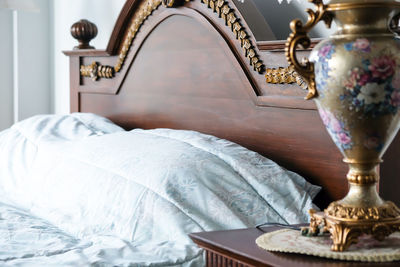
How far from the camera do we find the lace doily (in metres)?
0.87

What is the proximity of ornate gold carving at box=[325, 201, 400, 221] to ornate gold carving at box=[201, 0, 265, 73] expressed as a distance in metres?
0.71

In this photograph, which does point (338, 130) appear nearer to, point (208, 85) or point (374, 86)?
point (374, 86)

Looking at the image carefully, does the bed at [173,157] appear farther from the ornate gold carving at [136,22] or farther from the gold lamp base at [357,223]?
the gold lamp base at [357,223]

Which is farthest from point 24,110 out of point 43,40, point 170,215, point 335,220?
point 335,220

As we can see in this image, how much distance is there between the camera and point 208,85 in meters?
1.83

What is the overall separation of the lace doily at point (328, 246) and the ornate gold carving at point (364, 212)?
0.04 metres

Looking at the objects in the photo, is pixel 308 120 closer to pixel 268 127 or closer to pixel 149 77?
pixel 268 127

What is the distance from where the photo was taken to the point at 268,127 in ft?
5.28

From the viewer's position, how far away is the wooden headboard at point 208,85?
150cm

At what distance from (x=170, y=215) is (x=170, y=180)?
0.27ft

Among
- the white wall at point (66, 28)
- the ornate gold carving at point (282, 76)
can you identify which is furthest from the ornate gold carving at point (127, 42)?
the ornate gold carving at point (282, 76)

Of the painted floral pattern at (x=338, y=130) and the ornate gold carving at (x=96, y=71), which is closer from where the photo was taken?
the painted floral pattern at (x=338, y=130)

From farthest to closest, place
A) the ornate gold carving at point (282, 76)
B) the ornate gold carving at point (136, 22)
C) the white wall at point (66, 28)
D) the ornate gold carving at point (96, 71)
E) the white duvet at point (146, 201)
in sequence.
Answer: the white wall at point (66, 28), the ornate gold carving at point (96, 71), the ornate gold carving at point (136, 22), the ornate gold carving at point (282, 76), the white duvet at point (146, 201)

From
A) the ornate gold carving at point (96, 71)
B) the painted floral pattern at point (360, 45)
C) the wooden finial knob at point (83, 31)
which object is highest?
the wooden finial knob at point (83, 31)
